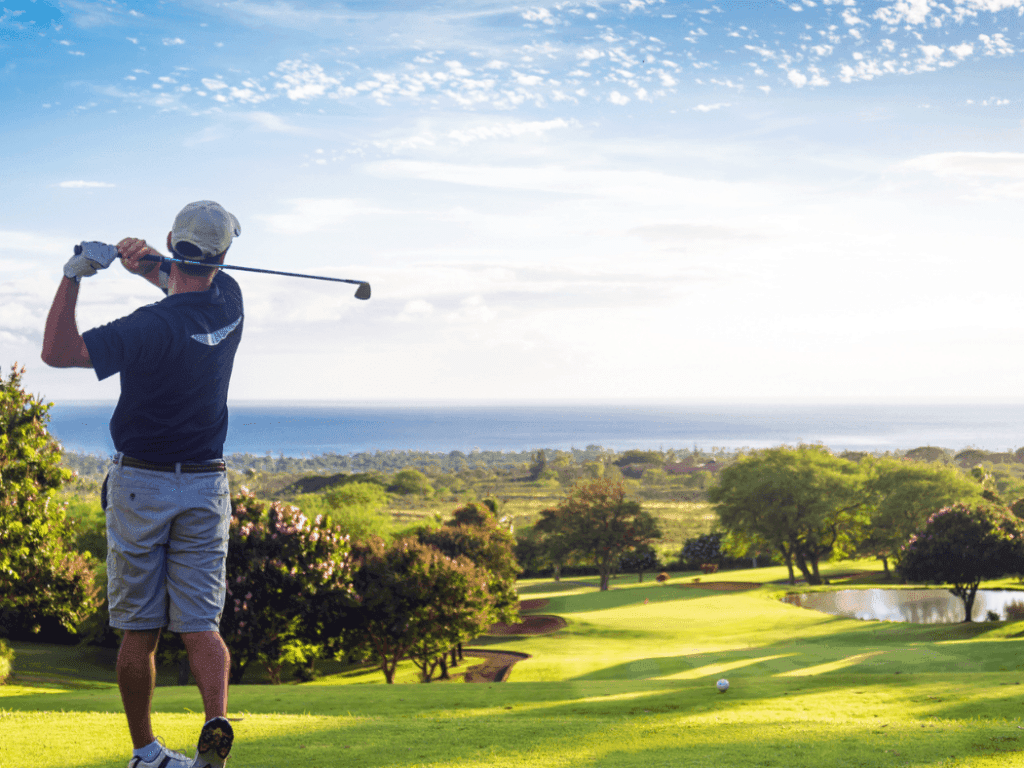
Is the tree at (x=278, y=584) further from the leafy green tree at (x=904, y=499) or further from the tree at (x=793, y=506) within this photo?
the leafy green tree at (x=904, y=499)

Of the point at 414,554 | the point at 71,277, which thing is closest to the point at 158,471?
the point at 71,277

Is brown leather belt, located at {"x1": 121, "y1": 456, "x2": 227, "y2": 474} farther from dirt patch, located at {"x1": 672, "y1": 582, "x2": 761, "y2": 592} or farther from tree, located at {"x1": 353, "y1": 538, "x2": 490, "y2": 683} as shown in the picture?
dirt patch, located at {"x1": 672, "y1": 582, "x2": 761, "y2": 592}

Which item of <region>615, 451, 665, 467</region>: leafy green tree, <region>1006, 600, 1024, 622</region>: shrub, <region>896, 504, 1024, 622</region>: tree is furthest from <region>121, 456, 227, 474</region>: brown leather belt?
<region>615, 451, 665, 467</region>: leafy green tree

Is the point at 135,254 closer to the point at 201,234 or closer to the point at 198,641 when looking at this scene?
the point at 201,234

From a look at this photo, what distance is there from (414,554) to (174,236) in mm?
24541

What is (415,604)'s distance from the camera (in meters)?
26.5

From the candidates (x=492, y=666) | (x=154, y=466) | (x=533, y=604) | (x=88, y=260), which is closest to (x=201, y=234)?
(x=88, y=260)

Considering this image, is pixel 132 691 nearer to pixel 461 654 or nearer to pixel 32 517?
pixel 32 517

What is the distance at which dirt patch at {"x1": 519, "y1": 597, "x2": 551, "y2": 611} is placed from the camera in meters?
46.8

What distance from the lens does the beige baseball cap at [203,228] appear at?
3961 millimetres

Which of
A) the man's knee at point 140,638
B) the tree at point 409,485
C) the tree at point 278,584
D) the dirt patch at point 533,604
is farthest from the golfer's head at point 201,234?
the tree at point 409,485

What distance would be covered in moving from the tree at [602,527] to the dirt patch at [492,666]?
2025cm

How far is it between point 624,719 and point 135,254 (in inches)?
290

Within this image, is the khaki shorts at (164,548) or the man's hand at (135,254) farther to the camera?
the man's hand at (135,254)
